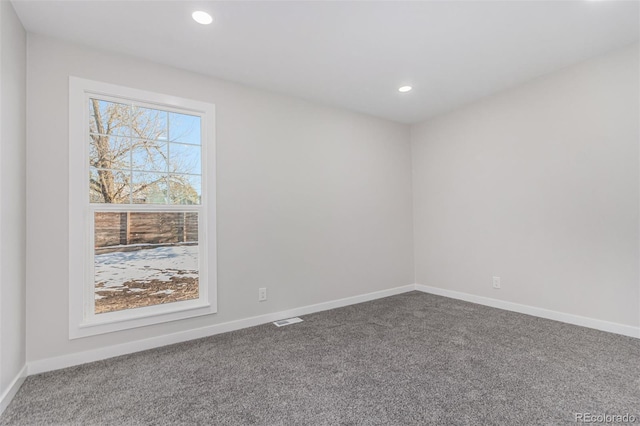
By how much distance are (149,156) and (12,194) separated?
0.96 metres

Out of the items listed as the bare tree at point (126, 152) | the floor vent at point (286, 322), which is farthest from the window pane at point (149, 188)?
the floor vent at point (286, 322)

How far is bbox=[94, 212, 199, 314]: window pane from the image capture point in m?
2.50

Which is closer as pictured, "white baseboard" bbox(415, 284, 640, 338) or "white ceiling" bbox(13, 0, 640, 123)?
"white ceiling" bbox(13, 0, 640, 123)

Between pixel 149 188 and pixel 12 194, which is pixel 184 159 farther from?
pixel 12 194

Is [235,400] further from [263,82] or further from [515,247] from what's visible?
[515,247]

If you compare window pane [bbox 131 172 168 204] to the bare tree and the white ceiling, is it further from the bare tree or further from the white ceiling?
the white ceiling

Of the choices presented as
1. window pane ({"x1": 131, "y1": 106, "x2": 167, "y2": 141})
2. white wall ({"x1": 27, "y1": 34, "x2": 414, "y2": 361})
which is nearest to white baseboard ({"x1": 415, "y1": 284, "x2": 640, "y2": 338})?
white wall ({"x1": 27, "y1": 34, "x2": 414, "y2": 361})

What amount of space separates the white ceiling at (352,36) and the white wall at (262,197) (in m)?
0.24

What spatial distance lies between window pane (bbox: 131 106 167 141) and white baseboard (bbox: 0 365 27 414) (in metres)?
1.89

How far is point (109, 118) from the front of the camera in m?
2.54

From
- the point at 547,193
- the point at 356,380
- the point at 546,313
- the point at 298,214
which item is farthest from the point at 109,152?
the point at 546,313

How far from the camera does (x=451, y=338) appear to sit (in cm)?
269

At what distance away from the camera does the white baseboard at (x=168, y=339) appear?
7.34 ft

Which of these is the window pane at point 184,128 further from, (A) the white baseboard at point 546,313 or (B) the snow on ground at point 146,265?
(A) the white baseboard at point 546,313
